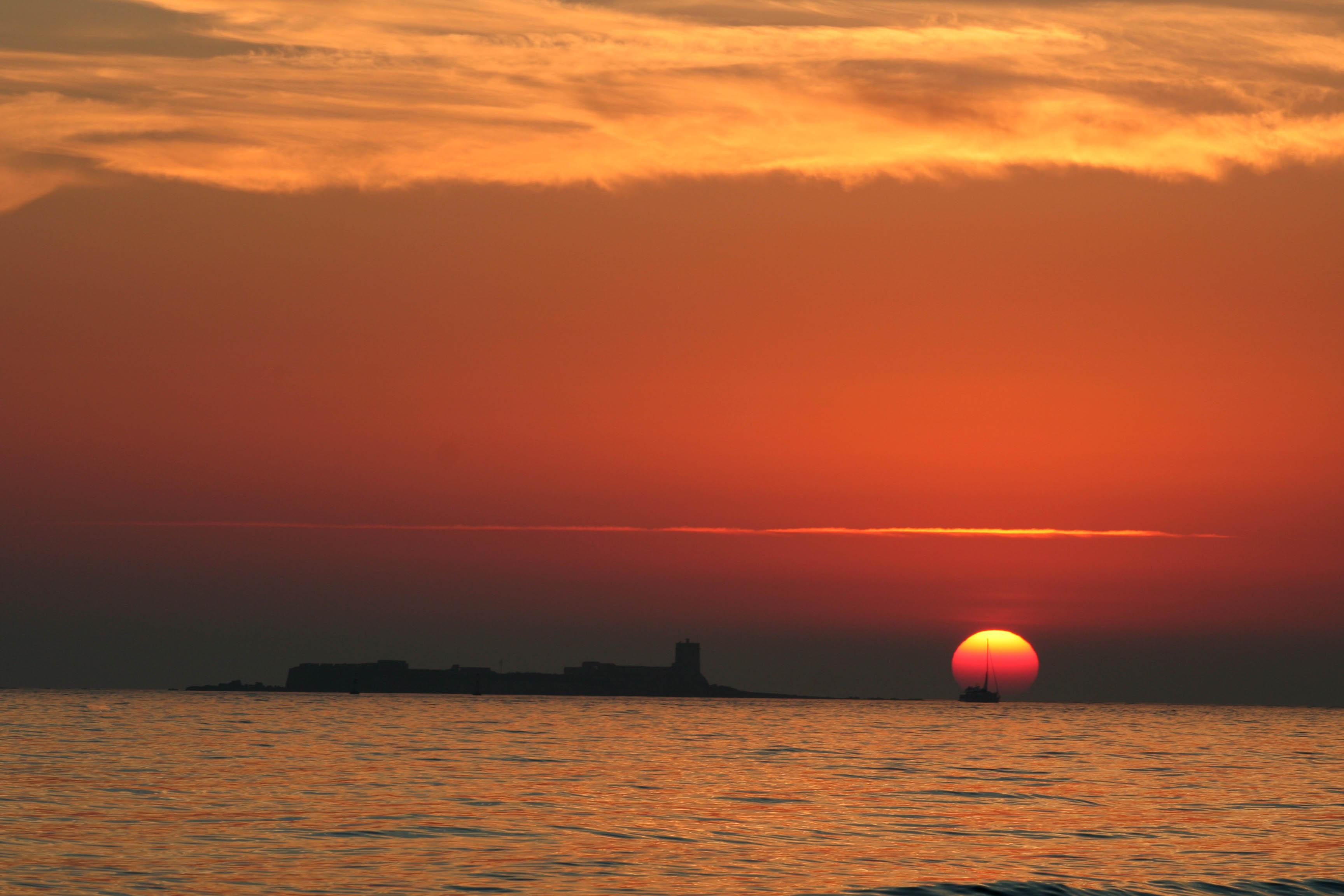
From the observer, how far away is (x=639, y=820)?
46562mm

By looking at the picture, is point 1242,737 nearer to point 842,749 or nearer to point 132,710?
point 842,749

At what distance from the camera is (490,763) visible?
7206 centimetres

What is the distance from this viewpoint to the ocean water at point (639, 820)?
34.6 meters

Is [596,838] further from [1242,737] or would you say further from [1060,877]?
[1242,737]

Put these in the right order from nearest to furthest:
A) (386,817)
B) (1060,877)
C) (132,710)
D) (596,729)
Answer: (1060,877), (386,817), (596,729), (132,710)

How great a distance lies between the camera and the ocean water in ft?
113

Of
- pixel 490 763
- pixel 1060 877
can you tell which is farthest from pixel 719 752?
pixel 1060 877

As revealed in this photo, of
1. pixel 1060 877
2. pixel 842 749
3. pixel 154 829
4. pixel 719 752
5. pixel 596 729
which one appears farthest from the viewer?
pixel 596 729

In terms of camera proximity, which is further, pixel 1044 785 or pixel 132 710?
pixel 132 710

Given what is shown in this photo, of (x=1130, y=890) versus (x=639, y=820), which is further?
(x=639, y=820)

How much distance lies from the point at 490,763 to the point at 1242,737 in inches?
3921

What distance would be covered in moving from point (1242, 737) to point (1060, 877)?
12075 cm

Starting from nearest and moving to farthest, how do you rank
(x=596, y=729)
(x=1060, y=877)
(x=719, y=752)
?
1. (x=1060, y=877)
2. (x=719, y=752)
3. (x=596, y=729)

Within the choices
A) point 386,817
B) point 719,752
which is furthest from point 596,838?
point 719,752
